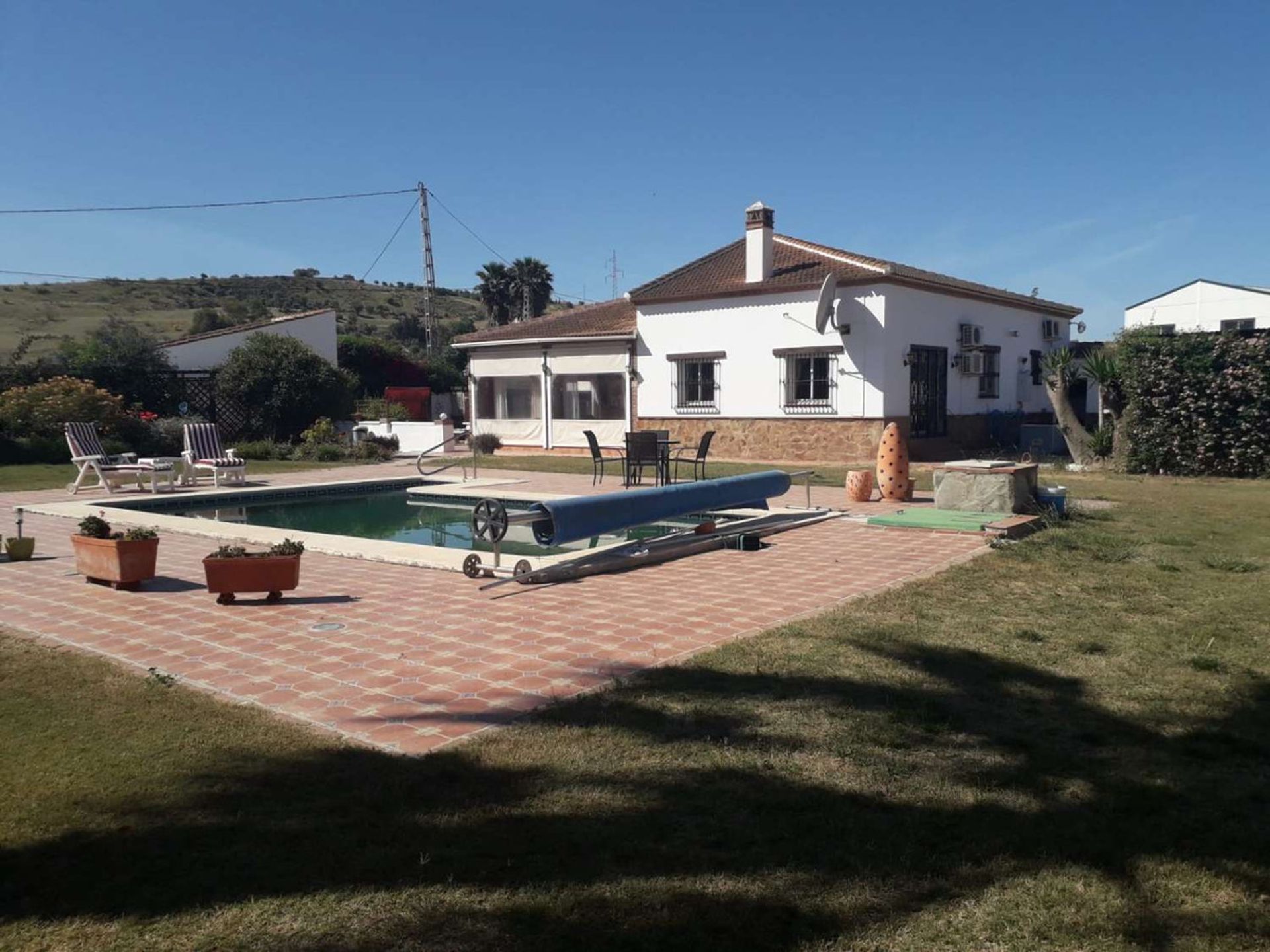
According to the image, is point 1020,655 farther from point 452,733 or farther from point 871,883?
point 452,733

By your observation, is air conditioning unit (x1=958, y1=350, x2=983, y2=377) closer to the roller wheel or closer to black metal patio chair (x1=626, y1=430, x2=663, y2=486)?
black metal patio chair (x1=626, y1=430, x2=663, y2=486)

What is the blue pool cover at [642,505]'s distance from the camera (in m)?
8.20

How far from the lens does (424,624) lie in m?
6.59

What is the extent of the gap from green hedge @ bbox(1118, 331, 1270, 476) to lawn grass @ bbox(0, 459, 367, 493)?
18.0 metres

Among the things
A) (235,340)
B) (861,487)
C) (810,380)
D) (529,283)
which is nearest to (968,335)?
(810,380)

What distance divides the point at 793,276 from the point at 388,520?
13063 millimetres

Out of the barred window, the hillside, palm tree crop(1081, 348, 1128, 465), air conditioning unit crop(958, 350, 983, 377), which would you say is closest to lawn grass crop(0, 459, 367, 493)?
the barred window


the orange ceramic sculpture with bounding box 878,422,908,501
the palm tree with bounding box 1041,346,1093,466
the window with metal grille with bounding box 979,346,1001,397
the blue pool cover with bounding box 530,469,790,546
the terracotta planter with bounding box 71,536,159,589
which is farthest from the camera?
the window with metal grille with bounding box 979,346,1001,397

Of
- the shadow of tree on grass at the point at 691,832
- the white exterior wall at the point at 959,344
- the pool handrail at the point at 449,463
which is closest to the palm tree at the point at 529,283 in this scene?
the pool handrail at the point at 449,463

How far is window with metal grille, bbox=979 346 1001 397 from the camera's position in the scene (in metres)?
25.9

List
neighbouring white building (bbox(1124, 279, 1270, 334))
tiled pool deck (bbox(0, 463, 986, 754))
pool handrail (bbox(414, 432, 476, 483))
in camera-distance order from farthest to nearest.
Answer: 1. neighbouring white building (bbox(1124, 279, 1270, 334))
2. pool handrail (bbox(414, 432, 476, 483))
3. tiled pool deck (bbox(0, 463, 986, 754))

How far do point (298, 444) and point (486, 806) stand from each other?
24.3 metres

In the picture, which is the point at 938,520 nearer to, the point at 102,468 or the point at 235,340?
the point at 102,468

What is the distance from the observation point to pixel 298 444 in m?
26.1
